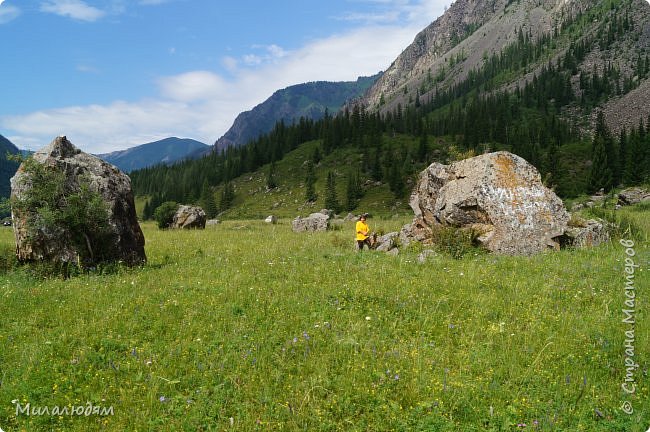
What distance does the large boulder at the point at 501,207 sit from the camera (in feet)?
51.7

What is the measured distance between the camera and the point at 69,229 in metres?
13.3

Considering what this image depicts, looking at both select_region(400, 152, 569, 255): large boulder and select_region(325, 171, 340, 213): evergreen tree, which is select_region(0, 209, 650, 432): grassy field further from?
select_region(325, 171, 340, 213): evergreen tree

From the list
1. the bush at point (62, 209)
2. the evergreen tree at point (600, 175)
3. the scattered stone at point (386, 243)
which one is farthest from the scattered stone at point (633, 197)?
the bush at point (62, 209)

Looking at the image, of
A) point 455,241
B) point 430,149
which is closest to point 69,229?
point 455,241

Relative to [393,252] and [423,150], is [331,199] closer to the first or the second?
[423,150]

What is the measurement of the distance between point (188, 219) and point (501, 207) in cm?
3260

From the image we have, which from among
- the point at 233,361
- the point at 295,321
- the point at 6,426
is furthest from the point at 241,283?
the point at 6,426

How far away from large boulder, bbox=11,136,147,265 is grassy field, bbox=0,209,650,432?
2077mm

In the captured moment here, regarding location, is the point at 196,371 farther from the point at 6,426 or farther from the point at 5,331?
the point at 5,331

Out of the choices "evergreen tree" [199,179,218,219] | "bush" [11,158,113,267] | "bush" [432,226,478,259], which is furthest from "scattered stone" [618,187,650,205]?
"evergreen tree" [199,179,218,219]

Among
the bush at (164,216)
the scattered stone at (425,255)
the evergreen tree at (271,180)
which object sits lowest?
the scattered stone at (425,255)

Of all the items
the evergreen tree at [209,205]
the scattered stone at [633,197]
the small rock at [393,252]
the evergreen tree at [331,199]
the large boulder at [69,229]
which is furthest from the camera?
the evergreen tree at [209,205]

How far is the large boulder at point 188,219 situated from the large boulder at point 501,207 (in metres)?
27.2

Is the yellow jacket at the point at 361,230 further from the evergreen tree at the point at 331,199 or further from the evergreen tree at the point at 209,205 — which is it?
the evergreen tree at the point at 209,205
